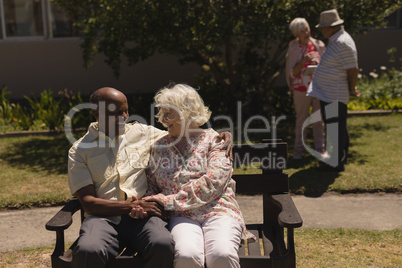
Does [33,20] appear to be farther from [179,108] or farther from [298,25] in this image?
[179,108]

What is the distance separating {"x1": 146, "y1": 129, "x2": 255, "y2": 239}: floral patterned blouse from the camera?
335cm

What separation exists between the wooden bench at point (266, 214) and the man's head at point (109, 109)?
1.80 feet

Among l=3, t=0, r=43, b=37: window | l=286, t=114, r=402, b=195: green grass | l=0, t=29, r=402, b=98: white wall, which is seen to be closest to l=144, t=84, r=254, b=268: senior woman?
l=286, t=114, r=402, b=195: green grass

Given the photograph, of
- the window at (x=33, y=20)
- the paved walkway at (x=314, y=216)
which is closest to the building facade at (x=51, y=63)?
the window at (x=33, y=20)

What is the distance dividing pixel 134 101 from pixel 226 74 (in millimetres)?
1826

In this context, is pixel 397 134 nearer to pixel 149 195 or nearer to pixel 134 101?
pixel 134 101

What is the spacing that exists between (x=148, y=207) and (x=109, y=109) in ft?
2.29

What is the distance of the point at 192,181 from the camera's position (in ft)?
11.1

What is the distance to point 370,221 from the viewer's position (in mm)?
4898

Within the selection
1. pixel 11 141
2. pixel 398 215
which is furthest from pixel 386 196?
pixel 11 141

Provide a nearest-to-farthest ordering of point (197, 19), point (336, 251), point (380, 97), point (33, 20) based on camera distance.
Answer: point (336, 251), point (197, 19), point (380, 97), point (33, 20)

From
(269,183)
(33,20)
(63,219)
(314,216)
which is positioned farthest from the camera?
(33,20)

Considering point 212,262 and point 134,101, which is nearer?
point 212,262

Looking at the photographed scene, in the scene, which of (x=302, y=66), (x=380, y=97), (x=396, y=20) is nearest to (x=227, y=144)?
(x=302, y=66)
